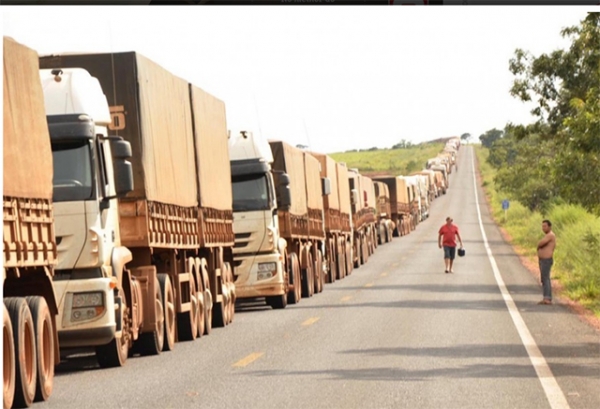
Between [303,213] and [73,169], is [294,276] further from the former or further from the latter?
[73,169]

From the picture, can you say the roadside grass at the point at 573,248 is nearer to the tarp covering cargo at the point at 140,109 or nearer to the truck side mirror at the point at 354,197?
the truck side mirror at the point at 354,197

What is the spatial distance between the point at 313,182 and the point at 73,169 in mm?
20762

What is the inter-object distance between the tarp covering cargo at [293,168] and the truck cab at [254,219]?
243cm

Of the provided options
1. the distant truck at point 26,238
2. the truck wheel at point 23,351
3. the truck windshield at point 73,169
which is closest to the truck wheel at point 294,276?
the truck windshield at point 73,169

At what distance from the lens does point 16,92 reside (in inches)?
480

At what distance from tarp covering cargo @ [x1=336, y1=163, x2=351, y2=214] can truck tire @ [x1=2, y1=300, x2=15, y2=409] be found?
32342 mm

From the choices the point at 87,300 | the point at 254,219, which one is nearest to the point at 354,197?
the point at 254,219

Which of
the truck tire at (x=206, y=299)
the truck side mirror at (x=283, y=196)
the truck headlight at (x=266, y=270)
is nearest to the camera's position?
the truck tire at (x=206, y=299)

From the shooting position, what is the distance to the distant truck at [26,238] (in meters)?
11.7

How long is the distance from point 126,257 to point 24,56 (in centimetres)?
424

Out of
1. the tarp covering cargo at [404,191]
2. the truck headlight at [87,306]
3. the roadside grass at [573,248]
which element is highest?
the tarp covering cargo at [404,191]

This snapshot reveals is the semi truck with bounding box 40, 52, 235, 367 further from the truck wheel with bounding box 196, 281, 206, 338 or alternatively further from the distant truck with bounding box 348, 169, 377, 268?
the distant truck with bounding box 348, 169, 377, 268

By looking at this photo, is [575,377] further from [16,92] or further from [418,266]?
[418,266]

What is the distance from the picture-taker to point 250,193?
87.7 ft
